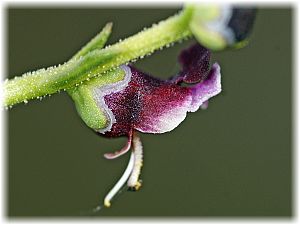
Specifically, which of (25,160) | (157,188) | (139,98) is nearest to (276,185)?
(157,188)

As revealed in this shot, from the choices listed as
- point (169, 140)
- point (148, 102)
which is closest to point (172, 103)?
point (148, 102)

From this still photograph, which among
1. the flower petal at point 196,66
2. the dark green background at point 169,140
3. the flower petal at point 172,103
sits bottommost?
the dark green background at point 169,140

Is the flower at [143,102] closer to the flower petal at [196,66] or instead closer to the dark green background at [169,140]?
the flower petal at [196,66]

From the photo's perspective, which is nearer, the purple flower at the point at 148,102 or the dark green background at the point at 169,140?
the purple flower at the point at 148,102

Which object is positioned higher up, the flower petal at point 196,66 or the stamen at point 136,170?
the flower petal at point 196,66

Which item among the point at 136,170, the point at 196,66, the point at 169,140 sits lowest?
the point at 169,140

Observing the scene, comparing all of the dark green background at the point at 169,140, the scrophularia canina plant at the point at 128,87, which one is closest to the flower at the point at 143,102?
the scrophularia canina plant at the point at 128,87

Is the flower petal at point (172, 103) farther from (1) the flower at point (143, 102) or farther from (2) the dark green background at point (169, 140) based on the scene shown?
(2) the dark green background at point (169, 140)

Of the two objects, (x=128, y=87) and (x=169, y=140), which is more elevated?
(x=128, y=87)

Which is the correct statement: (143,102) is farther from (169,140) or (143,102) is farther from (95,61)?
(169,140)
